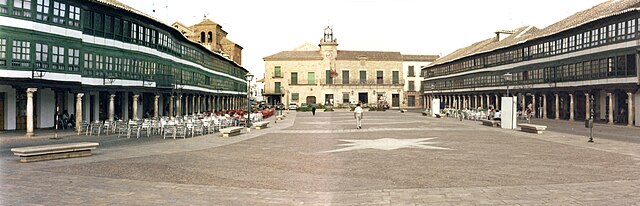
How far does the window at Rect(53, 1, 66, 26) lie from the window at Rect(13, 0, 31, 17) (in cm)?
147

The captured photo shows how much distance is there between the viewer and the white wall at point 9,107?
82.2 ft

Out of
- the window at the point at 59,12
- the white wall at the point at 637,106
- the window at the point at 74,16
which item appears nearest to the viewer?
the window at the point at 59,12

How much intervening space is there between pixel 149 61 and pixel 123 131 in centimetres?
1187

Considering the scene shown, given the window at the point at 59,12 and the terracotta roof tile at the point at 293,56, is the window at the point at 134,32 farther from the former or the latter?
the terracotta roof tile at the point at 293,56

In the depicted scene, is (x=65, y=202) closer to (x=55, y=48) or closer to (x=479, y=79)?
(x=55, y=48)

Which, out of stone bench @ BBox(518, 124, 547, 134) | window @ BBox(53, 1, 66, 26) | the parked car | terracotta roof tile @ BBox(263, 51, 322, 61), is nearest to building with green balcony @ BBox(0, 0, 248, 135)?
window @ BBox(53, 1, 66, 26)

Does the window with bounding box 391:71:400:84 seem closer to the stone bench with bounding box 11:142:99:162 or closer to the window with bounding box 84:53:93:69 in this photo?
the window with bounding box 84:53:93:69

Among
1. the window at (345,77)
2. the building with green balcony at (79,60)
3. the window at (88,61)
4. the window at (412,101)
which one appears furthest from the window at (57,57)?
the window at (412,101)

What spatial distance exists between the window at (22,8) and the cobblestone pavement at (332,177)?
33.6 feet

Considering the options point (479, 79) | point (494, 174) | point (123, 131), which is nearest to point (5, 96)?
point (123, 131)

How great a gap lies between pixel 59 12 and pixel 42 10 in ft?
3.39

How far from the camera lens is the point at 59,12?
2392 centimetres

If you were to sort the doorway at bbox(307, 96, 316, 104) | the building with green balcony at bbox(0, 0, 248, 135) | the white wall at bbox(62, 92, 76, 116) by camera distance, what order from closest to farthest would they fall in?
1. the building with green balcony at bbox(0, 0, 248, 135)
2. the white wall at bbox(62, 92, 76, 116)
3. the doorway at bbox(307, 96, 316, 104)

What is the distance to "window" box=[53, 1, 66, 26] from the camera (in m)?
23.7
